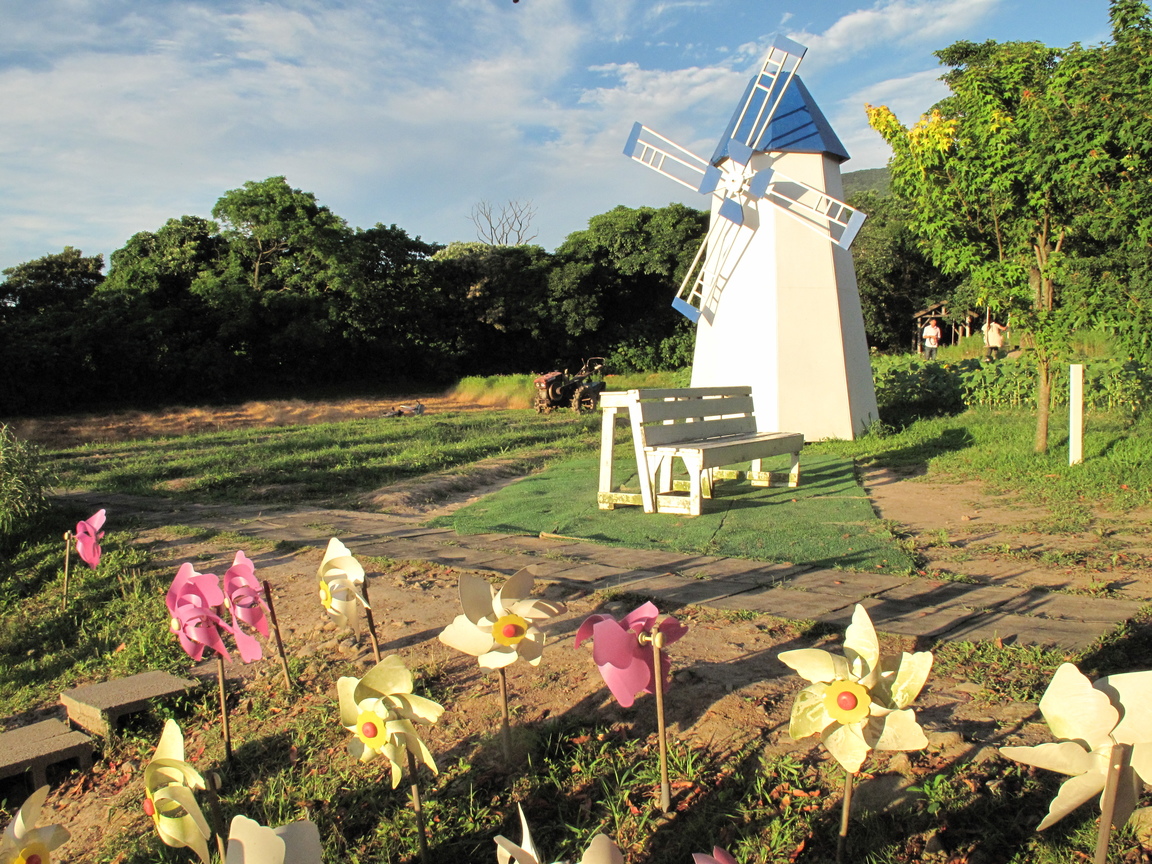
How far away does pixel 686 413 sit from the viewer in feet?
20.8

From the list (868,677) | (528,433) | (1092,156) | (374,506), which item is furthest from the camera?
(528,433)

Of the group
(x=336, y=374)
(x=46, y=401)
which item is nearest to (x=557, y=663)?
(x=46, y=401)

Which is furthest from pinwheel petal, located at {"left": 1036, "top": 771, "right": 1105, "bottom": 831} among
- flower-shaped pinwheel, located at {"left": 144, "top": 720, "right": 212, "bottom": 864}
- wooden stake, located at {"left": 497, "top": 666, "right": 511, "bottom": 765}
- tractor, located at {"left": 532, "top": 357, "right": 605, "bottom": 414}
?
tractor, located at {"left": 532, "top": 357, "right": 605, "bottom": 414}

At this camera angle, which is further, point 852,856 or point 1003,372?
point 1003,372

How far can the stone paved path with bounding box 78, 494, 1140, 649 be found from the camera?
3059 millimetres

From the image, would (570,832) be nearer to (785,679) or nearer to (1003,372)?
(785,679)

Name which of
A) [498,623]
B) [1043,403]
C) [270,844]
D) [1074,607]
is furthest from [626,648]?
[1043,403]

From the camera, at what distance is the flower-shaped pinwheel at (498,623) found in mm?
2135

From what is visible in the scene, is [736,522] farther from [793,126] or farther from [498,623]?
[793,126]

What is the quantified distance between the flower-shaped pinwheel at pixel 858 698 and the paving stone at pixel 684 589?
1.67 metres

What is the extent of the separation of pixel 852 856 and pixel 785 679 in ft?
2.72

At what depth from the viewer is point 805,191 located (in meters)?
10.4

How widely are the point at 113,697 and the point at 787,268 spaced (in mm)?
9249

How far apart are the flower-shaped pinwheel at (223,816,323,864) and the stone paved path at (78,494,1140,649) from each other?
7.27 ft
